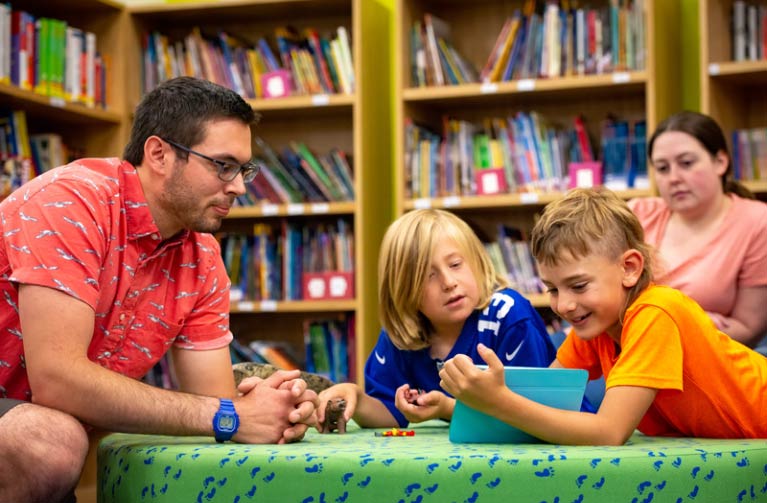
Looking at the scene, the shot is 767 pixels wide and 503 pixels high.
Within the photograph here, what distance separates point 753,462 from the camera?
1644 millimetres

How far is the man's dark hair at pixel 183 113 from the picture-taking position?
6.88 ft

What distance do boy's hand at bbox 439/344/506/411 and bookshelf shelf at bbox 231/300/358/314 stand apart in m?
2.65

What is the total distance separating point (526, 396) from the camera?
66.9 inches

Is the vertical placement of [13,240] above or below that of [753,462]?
above

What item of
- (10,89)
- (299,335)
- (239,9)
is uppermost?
(239,9)

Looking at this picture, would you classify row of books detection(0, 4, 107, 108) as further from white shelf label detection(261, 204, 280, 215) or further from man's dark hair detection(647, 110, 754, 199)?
man's dark hair detection(647, 110, 754, 199)

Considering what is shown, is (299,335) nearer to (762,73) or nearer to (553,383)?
(762,73)

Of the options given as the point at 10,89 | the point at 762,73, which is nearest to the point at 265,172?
the point at 10,89

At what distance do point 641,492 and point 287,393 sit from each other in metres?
0.65

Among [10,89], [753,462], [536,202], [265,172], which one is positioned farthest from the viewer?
[265,172]

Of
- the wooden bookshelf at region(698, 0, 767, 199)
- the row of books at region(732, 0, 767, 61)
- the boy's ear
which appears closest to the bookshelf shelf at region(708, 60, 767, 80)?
the wooden bookshelf at region(698, 0, 767, 199)

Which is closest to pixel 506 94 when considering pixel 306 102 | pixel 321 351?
pixel 306 102

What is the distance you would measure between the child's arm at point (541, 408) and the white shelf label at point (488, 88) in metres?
2.57

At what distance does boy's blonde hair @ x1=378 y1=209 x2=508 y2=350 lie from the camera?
2.28 m
